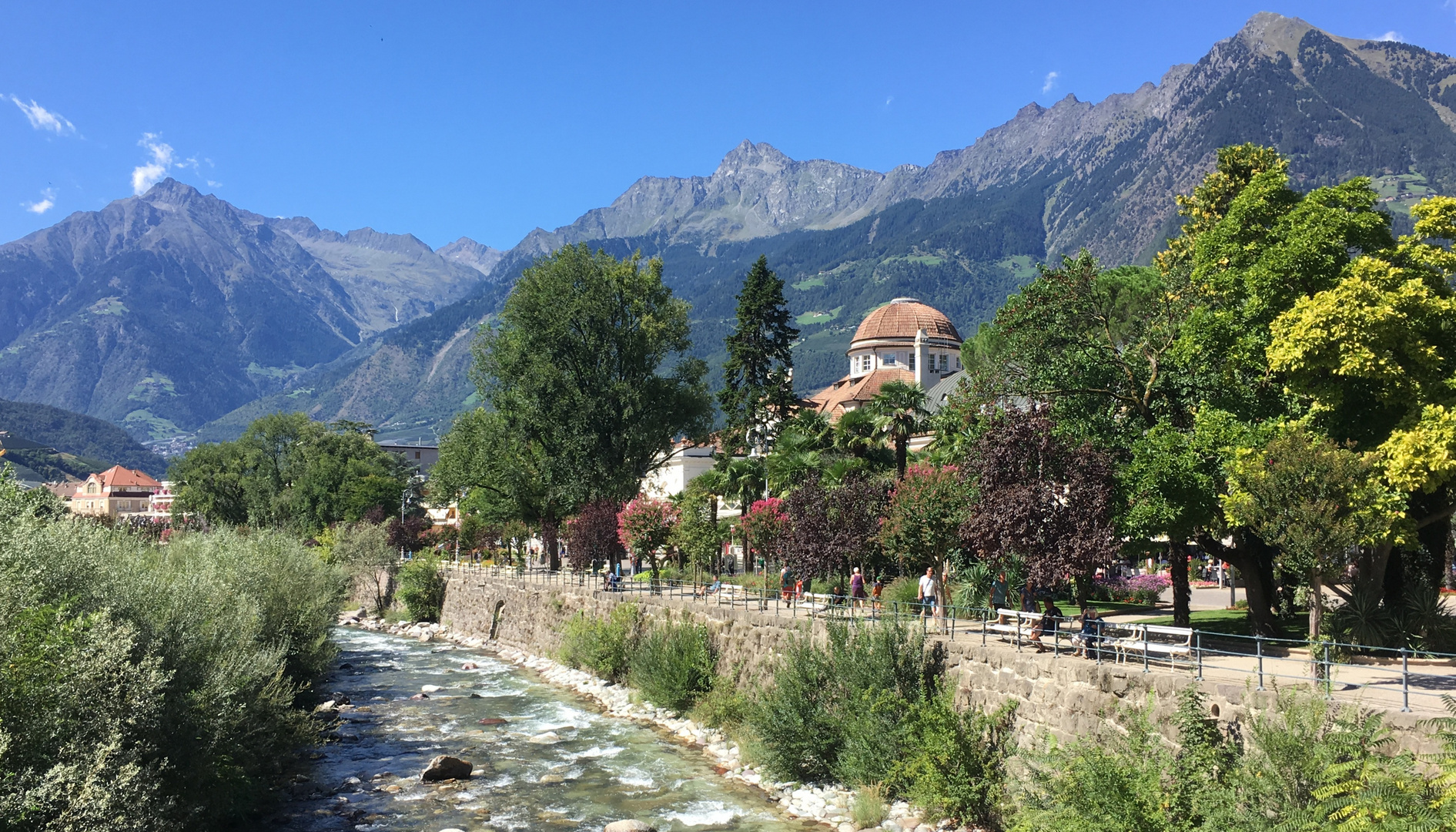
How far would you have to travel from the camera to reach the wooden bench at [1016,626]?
1866cm

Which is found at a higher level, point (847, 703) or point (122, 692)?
point (122, 692)

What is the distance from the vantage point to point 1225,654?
1575 cm

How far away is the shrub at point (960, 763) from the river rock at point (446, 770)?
10.8m

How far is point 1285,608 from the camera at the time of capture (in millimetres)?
26781

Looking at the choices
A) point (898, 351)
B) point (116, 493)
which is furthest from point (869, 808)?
point (116, 493)

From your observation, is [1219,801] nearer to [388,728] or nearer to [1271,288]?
[1271,288]

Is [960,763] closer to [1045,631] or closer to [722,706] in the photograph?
[1045,631]

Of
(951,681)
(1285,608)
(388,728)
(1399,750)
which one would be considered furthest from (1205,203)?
(388,728)

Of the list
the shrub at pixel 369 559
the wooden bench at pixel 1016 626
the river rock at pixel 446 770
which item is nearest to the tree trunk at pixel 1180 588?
the wooden bench at pixel 1016 626

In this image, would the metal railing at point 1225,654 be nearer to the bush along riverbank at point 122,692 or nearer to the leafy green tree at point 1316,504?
the leafy green tree at point 1316,504

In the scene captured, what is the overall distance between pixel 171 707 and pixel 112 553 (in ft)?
21.2

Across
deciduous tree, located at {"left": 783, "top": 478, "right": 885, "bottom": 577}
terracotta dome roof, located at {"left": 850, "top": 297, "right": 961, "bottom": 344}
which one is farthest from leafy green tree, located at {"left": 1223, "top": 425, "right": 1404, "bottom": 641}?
terracotta dome roof, located at {"left": 850, "top": 297, "right": 961, "bottom": 344}

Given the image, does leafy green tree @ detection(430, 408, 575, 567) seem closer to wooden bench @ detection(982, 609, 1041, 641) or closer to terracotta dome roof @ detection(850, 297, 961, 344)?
wooden bench @ detection(982, 609, 1041, 641)

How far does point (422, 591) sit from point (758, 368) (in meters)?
23.6
